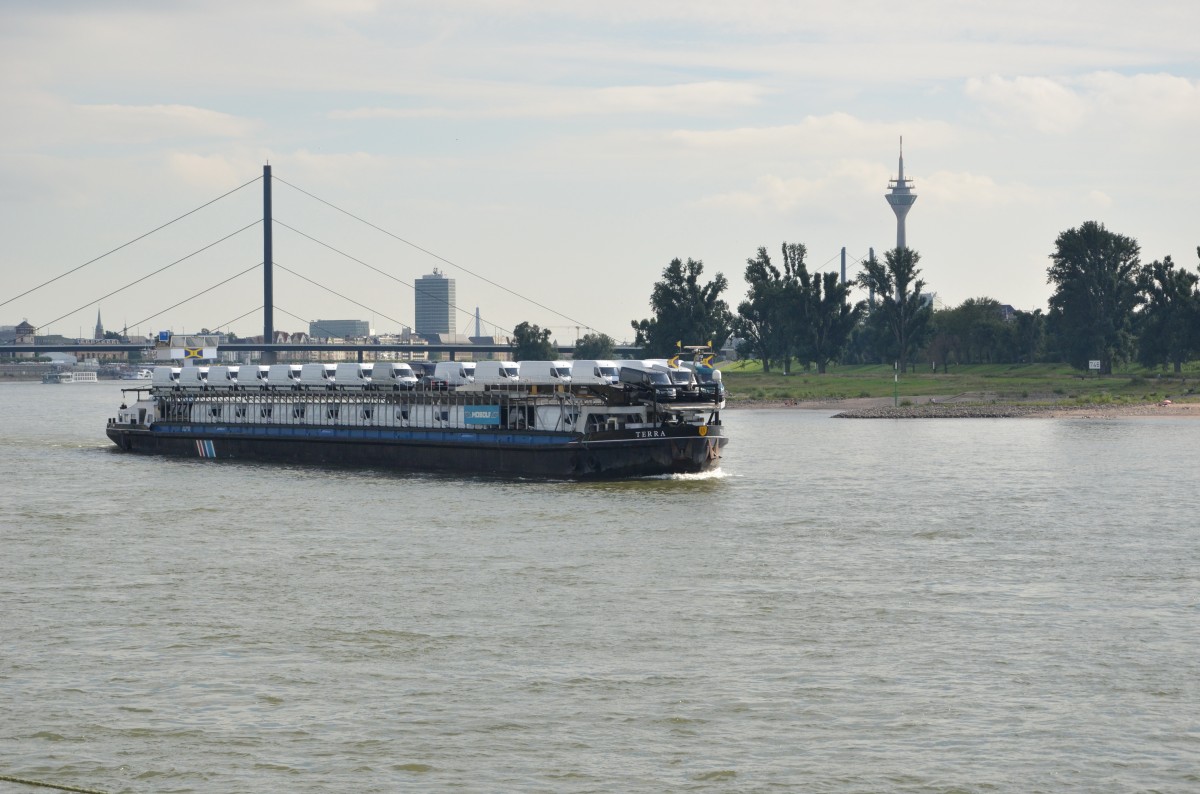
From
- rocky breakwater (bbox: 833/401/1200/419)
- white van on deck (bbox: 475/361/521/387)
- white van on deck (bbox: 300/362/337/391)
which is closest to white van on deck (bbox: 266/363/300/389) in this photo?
white van on deck (bbox: 300/362/337/391)

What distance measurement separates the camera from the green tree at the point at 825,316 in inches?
6772

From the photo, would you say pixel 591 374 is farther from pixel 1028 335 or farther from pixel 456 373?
pixel 1028 335

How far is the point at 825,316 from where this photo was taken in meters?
172

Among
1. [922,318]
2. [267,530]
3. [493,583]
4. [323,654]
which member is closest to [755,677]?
[323,654]

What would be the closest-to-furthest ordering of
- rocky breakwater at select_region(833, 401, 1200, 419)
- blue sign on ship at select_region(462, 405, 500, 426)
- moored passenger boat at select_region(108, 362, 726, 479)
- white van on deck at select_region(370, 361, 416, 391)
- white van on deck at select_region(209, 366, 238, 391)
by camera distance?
1. moored passenger boat at select_region(108, 362, 726, 479)
2. blue sign on ship at select_region(462, 405, 500, 426)
3. white van on deck at select_region(370, 361, 416, 391)
4. white van on deck at select_region(209, 366, 238, 391)
5. rocky breakwater at select_region(833, 401, 1200, 419)

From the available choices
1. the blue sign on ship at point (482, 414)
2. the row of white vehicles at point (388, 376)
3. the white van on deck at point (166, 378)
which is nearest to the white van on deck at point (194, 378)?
the row of white vehicles at point (388, 376)

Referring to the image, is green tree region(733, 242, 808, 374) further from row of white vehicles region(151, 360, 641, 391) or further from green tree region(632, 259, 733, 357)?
row of white vehicles region(151, 360, 641, 391)

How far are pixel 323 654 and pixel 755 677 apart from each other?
910cm

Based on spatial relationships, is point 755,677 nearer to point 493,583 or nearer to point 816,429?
point 493,583

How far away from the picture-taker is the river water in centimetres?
2372

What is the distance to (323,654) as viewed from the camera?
101 ft

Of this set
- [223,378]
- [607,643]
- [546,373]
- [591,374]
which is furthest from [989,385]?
[607,643]

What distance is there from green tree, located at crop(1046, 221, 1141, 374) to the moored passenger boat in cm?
8919

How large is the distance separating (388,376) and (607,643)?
191ft
